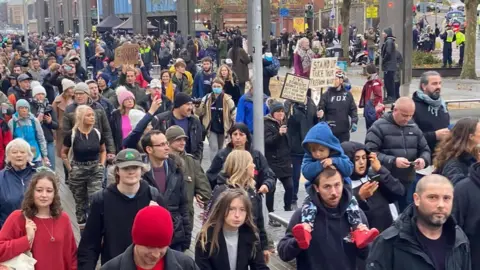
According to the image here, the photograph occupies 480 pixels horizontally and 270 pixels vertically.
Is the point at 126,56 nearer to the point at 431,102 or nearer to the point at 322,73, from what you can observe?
the point at 322,73

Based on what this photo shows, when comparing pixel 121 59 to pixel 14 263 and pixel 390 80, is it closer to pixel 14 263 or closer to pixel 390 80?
pixel 390 80

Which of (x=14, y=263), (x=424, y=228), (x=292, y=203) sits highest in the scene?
(x=424, y=228)

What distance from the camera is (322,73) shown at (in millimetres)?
12695

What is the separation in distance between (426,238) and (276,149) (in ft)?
18.0

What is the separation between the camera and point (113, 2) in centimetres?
7888

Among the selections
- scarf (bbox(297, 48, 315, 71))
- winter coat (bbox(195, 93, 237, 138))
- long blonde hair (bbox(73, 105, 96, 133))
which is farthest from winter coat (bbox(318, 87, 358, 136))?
scarf (bbox(297, 48, 315, 71))

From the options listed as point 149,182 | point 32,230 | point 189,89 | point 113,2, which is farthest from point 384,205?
point 113,2

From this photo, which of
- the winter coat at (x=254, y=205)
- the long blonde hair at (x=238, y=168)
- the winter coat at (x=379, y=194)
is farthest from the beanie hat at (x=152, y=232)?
the winter coat at (x=379, y=194)

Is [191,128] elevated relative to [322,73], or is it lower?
lower

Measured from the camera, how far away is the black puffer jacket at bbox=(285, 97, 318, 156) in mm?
10312

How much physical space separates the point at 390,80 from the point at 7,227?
16.7 m

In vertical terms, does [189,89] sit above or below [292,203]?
above

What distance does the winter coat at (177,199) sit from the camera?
656 cm

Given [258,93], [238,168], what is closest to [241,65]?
[258,93]
